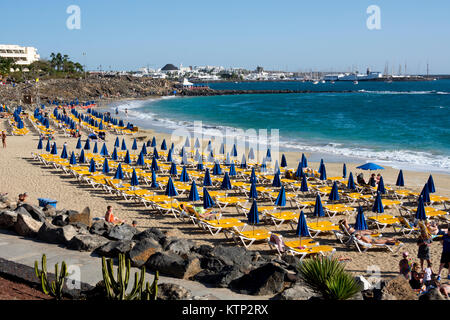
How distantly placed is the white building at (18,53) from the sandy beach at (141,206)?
90.9 meters

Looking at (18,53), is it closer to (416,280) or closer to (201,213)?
(201,213)

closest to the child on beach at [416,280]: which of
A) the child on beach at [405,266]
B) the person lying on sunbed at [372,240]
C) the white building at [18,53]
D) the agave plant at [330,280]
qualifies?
the child on beach at [405,266]

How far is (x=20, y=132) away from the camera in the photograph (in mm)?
29312

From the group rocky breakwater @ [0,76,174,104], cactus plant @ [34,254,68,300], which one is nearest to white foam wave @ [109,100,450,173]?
cactus plant @ [34,254,68,300]

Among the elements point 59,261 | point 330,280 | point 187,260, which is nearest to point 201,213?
point 187,260

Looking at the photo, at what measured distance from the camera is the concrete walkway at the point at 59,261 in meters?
6.49

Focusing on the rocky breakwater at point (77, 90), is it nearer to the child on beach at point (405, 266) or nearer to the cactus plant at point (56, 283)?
the cactus plant at point (56, 283)

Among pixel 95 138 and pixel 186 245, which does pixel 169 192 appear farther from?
pixel 95 138

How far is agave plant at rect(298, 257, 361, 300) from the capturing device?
5.61 meters

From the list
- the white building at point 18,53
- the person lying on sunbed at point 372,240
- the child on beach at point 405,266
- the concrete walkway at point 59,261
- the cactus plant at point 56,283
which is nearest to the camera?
the cactus plant at point 56,283

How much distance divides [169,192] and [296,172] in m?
5.58

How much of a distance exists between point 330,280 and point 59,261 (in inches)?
171

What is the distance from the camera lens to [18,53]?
10838cm
